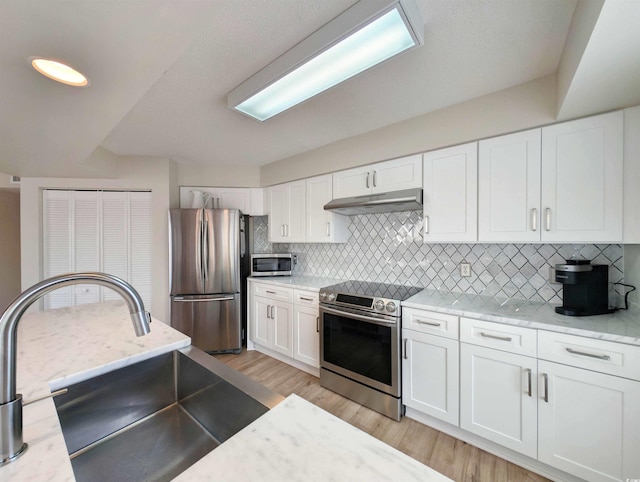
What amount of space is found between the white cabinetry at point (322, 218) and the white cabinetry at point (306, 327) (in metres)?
0.63

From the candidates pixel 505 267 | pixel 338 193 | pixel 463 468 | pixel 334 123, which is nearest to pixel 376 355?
pixel 463 468

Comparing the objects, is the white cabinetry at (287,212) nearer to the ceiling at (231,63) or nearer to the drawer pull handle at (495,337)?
the ceiling at (231,63)

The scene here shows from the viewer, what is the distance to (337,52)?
1.28 meters

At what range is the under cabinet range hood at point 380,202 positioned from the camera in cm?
212

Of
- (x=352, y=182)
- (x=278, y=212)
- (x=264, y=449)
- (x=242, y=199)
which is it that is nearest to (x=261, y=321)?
(x=278, y=212)

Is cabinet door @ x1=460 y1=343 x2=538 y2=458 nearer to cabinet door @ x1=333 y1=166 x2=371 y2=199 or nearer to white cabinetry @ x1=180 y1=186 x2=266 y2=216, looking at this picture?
cabinet door @ x1=333 y1=166 x2=371 y2=199

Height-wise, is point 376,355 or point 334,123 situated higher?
point 334,123

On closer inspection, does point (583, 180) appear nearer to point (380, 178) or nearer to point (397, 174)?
point (397, 174)

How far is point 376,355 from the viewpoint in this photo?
6.97ft

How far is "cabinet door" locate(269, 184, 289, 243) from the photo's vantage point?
10.6ft

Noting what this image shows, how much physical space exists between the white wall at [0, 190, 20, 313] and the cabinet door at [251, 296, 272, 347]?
3.95 meters

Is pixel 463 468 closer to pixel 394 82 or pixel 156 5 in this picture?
pixel 394 82

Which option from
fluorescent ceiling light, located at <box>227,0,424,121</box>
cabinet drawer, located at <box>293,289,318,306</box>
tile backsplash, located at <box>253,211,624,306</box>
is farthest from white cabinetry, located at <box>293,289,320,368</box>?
fluorescent ceiling light, located at <box>227,0,424,121</box>

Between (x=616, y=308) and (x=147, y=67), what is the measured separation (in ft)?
9.58
